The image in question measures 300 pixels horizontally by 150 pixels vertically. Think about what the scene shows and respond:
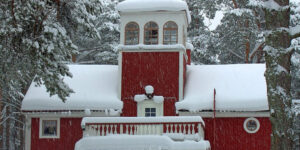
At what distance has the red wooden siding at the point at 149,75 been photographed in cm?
2053

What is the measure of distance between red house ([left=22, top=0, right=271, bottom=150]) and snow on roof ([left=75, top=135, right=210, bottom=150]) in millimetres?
982

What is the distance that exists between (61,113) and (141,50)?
4385mm

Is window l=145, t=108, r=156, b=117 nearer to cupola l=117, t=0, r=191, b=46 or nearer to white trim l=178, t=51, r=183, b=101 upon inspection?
white trim l=178, t=51, r=183, b=101

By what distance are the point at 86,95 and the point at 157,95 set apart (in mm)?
3059

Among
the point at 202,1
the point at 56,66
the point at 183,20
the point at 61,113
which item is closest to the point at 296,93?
the point at 202,1

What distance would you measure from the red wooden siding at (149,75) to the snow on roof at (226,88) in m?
0.89

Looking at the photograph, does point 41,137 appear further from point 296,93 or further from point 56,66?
point 296,93

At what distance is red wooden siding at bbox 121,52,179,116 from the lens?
20.5 metres

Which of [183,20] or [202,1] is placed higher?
[202,1]

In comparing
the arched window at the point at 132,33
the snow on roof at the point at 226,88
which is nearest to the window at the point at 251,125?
the snow on roof at the point at 226,88

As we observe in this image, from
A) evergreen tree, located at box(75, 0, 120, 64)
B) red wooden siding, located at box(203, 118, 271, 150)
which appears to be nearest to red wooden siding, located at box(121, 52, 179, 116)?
red wooden siding, located at box(203, 118, 271, 150)

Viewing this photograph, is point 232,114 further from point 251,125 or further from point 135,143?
point 135,143

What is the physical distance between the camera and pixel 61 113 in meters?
20.0

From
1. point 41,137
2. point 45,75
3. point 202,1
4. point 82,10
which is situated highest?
point 202,1
